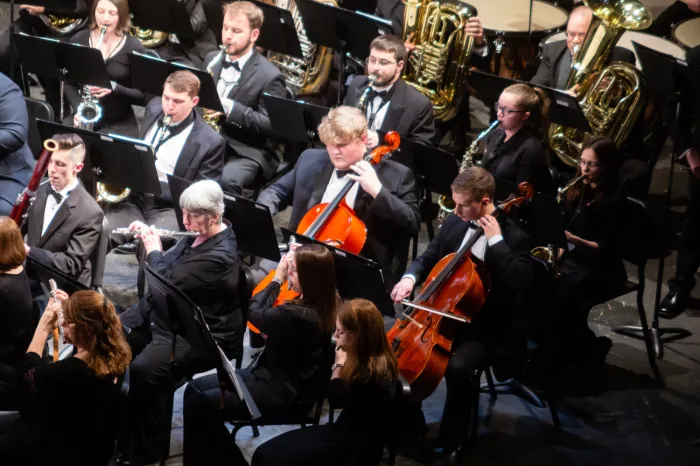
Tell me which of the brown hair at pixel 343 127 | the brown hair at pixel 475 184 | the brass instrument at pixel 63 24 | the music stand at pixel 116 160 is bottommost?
the brass instrument at pixel 63 24

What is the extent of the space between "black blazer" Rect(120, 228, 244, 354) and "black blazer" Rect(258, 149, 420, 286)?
849 millimetres

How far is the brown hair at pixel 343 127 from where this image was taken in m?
5.44

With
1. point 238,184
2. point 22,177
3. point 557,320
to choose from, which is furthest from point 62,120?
point 557,320

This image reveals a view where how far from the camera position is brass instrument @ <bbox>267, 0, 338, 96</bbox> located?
7625 mm

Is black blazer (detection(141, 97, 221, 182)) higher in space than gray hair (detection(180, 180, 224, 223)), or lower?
lower

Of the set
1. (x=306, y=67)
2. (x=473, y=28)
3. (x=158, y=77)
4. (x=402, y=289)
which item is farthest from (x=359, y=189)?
(x=306, y=67)

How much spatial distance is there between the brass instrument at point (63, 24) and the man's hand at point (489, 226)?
15.0 feet

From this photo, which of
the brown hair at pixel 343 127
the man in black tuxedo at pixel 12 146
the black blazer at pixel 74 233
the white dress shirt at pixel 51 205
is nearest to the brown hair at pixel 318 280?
the brown hair at pixel 343 127

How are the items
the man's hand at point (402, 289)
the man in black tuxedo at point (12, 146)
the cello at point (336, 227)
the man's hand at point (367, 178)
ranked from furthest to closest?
1. the man in black tuxedo at point (12, 146)
2. the man's hand at point (367, 178)
3. the cello at point (336, 227)
4. the man's hand at point (402, 289)

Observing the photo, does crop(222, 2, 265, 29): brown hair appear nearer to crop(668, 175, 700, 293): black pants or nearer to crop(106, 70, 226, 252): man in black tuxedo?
crop(106, 70, 226, 252): man in black tuxedo

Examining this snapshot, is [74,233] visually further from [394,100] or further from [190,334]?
[394,100]

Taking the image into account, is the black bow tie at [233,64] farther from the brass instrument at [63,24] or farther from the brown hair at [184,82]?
the brass instrument at [63,24]

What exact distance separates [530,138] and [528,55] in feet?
6.27

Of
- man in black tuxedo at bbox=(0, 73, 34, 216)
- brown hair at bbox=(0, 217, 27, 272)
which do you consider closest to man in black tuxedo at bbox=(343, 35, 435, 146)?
man in black tuxedo at bbox=(0, 73, 34, 216)
